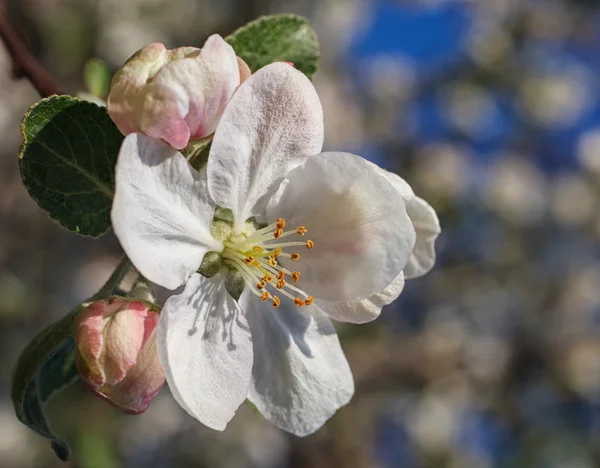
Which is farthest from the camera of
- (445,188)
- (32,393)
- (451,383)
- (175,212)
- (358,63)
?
(358,63)

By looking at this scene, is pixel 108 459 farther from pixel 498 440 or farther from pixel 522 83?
pixel 522 83

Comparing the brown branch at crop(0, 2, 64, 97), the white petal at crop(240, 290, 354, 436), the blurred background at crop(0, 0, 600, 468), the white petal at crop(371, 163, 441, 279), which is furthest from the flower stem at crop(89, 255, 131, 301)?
the blurred background at crop(0, 0, 600, 468)

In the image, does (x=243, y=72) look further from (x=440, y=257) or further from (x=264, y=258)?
(x=440, y=257)

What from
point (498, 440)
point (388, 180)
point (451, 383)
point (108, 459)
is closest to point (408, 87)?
point (451, 383)

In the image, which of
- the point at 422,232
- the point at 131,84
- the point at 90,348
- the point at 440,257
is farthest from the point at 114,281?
the point at 440,257

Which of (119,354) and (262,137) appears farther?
(262,137)

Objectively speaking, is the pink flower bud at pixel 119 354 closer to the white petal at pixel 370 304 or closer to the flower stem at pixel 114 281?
the flower stem at pixel 114 281

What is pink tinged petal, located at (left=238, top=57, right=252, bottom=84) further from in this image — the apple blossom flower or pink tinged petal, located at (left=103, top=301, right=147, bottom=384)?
pink tinged petal, located at (left=103, top=301, right=147, bottom=384)
